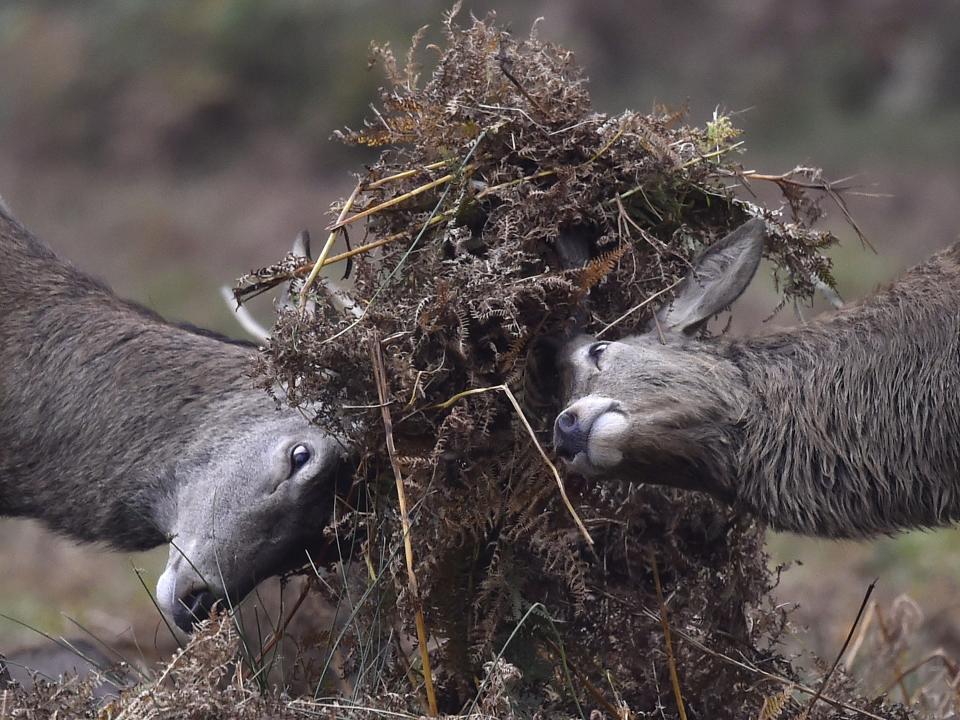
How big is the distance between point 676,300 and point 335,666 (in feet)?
5.02

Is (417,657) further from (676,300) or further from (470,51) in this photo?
(470,51)

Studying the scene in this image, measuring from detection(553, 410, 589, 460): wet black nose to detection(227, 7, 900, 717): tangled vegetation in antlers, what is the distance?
9 centimetres

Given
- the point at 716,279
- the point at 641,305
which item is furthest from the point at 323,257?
the point at 716,279

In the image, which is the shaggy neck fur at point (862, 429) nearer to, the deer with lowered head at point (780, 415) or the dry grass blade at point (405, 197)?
the deer with lowered head at point (780, 415)

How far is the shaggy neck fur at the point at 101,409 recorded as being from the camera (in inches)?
182

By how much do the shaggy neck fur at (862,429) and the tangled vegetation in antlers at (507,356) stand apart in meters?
0.34

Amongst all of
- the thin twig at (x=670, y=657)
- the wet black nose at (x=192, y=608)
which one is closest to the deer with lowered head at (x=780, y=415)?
the thin twig at (x=670, y=657)

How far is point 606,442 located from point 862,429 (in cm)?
77

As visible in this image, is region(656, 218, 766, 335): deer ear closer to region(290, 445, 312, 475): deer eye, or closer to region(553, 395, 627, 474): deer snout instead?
region(553, 395, 627, 474): deer snout

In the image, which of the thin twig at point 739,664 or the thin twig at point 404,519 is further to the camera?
the thin twig at point 739,664

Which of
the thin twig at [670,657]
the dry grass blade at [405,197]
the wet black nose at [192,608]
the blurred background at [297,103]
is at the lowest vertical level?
the wet black nose at [192,608]

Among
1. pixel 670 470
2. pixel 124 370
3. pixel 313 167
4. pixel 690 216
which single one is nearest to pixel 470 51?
pixel 690 216

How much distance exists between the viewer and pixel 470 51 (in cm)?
405

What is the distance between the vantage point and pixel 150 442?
183 inches
